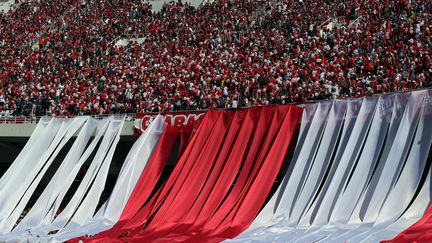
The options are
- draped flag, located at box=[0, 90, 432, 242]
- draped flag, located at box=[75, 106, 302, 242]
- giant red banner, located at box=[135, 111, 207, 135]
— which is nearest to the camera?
draped flag, located at box=[0, 90, 432, 242]

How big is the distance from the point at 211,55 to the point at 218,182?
426 inches

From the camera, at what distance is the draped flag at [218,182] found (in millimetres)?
17172

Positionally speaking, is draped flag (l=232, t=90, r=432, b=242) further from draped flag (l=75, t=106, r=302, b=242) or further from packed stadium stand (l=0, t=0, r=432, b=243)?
draped flag (l=75, t=106, r=302, b=242)

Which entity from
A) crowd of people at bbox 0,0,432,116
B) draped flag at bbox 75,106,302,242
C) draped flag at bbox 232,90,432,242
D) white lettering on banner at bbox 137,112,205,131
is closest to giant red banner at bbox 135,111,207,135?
white lettering on banner at bbox 137,112,205,131

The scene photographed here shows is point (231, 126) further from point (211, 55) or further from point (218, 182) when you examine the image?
point (211, 55)

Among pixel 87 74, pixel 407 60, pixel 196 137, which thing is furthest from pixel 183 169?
pixel 87 74

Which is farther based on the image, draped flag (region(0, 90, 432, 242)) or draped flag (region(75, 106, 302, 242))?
draped flag (region(75, 106, 302, 242))

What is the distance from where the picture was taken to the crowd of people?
72.7ft

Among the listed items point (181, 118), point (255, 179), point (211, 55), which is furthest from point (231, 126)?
point (211, 55)

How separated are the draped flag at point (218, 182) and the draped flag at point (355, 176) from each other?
0.59m

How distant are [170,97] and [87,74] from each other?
7.03m

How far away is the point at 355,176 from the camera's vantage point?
15.9 meters

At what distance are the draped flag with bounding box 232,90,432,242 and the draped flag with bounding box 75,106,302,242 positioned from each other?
1.94 ft

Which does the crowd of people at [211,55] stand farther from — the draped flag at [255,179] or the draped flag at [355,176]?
the draped flag at [355,176]
